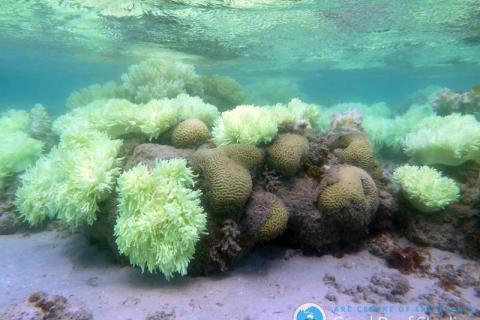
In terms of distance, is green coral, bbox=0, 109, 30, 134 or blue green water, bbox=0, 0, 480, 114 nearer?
green coral, bbox=0, 109, 30, 134

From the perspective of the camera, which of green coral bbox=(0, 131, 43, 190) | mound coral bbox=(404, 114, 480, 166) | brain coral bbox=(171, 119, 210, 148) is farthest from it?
green coral bbox=(0, 131, 43, 190)

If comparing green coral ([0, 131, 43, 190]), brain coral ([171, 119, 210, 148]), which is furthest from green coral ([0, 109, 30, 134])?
brain coral ([171, 119, 210, 148])

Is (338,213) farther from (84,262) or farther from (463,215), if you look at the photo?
(84,262)

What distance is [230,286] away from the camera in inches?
166

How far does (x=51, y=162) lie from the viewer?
18.2 ft

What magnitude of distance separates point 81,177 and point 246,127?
2.49m

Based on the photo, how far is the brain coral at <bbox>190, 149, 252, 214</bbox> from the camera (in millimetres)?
4121

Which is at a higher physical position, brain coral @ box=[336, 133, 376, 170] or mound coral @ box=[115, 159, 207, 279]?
brain coral @ box=[336, 133, 376, 170]

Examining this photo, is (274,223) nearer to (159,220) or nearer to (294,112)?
(159,220)

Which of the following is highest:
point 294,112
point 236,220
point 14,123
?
point 294,112

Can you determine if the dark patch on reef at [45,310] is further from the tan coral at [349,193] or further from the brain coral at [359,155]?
the brain coral at [359,155]

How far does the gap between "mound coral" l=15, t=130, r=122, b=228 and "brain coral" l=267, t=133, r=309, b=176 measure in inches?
93.8

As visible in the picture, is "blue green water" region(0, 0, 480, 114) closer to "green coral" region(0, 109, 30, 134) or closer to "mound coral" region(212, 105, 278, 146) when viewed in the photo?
"green coral" region(0, 109, 30, 134)

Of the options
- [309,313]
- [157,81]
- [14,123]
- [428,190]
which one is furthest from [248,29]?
[309,313]
